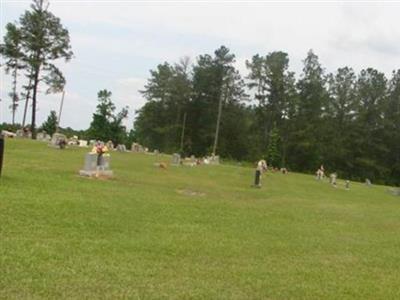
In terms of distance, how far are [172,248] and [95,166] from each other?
12592mm

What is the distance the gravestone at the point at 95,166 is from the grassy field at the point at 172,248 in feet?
8.35

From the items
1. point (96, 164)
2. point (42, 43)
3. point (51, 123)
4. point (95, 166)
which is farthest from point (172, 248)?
point (51, 123)

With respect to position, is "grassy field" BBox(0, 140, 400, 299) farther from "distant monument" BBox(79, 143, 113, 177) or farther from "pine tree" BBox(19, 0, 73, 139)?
"pine tree" BBox(19, 0, 73, 139)

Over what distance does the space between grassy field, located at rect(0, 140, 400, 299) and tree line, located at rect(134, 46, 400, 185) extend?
197 ft

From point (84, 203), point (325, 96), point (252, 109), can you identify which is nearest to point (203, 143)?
point (252, 109)

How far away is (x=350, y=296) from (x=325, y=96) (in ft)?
247

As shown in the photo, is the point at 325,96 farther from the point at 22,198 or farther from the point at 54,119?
the point at 22,198

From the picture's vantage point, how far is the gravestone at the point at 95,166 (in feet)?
71.6

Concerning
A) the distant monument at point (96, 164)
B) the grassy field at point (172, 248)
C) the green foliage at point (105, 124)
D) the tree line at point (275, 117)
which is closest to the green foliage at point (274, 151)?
the tree line at point (275, 117)

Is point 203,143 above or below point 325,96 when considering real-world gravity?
below

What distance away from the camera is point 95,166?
22.2 metres

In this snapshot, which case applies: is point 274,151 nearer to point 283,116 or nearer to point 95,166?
point 283,116

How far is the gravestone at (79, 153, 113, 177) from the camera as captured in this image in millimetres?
21827

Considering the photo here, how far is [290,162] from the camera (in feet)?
262
